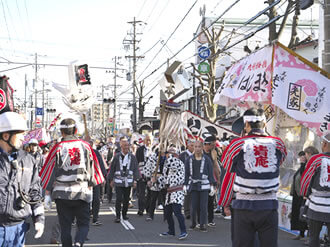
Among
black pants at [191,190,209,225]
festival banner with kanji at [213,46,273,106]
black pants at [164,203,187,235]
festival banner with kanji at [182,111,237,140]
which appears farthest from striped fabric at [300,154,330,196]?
festival banner with kanji at [182,111,237,140]

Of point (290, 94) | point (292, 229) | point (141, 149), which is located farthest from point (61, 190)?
point (141, 149)

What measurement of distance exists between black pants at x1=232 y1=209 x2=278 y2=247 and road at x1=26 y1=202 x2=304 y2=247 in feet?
12.5

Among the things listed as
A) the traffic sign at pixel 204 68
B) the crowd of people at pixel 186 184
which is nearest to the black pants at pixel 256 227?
the crowd of people at pixel 186 184

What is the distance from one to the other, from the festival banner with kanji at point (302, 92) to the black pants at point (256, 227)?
3325 millimetres

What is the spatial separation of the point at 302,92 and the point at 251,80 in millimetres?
1077

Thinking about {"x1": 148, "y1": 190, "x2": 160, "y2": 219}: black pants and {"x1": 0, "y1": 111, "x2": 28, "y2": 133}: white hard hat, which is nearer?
{"x1": 0, "y1": 111, "x2": 28, "y2": 133}: white hard hat

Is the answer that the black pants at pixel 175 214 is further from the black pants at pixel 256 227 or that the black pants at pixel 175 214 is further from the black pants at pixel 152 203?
the black pants at pixel 256 227

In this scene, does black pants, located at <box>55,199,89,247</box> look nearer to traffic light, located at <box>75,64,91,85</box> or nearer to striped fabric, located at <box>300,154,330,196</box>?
striped fabric, located at <box>300,154,330,196</box>

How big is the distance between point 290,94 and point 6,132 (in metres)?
5.56

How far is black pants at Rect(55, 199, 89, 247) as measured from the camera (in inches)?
270

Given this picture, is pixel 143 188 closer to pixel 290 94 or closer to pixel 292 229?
pixel 292 229

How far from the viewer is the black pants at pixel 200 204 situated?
10.5 metres

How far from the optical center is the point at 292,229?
985 cm

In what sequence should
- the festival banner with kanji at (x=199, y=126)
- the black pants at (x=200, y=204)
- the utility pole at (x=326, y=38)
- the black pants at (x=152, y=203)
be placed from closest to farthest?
the utility pole at (x=326, y=38) < the black pants at (x=200, y=204) < the black pants at (x=152, y=203) < the festival banner with kanji at (x=199, y=126)
